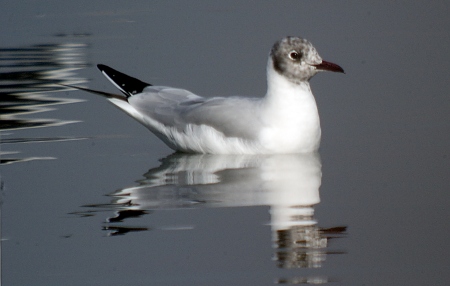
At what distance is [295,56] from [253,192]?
1948 millimetres

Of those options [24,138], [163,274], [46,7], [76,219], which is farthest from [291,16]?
[163,274]

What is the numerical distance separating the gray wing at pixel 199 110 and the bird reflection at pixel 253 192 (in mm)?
269

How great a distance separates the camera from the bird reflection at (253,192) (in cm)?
653

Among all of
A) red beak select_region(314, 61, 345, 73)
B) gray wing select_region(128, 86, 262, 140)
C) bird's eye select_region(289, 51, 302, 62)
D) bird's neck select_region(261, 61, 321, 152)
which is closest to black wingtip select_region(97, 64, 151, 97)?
gray wing select_region(128, 86, 262, 140)

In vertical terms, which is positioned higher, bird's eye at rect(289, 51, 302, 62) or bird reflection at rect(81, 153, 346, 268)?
bird's eye at rect(289, 51, 302, 62)

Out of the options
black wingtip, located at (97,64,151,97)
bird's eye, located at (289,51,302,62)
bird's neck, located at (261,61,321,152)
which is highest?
bird's eye, located at (289,51,302,62)

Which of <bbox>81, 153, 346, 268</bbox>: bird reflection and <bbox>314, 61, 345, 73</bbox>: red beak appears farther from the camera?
<bbox>314, 61, 345, 73</bbox>: red beak

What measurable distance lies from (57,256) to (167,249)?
66cm

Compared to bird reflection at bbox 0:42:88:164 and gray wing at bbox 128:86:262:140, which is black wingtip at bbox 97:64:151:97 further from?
bird reflection at bbox 0:42:88:164

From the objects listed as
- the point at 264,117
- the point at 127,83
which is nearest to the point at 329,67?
the point at 264,117

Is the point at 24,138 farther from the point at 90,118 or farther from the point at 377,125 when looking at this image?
the point at 377,125

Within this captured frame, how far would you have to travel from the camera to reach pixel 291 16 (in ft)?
51.0

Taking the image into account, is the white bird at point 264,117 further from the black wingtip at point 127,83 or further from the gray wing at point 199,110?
the black wingtip at point 127,83

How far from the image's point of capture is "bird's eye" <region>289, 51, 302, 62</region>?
30.8ft
